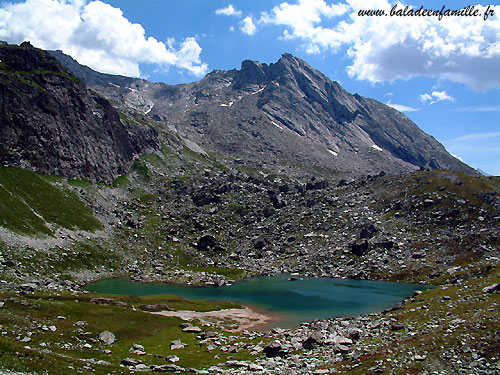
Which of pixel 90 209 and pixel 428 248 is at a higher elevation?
pixel 428 248

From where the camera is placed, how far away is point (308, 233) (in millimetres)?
143375

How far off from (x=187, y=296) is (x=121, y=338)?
1724 inches

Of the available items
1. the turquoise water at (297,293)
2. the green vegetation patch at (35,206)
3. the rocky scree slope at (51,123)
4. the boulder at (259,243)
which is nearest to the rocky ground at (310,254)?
the boulder at (259,243)

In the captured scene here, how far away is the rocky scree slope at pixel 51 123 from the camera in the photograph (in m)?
132

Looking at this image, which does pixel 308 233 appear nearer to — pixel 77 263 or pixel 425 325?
pixel 77 263

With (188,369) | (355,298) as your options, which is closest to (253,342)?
(188,369)

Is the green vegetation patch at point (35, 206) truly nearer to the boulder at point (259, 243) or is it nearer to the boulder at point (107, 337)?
the boulder at point (259, 243)

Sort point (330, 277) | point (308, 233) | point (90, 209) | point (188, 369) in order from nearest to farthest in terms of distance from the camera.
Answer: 1. point (188, 369)
2. point (330, 277)
3. point (90, 209)
4. point (308, 233)

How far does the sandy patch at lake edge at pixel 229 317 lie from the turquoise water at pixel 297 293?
4.15 m

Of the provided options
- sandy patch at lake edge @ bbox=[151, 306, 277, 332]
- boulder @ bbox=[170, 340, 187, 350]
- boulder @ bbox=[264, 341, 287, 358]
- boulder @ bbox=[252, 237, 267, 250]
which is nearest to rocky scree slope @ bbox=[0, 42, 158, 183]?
boulder @ bbox=[252, 237, 267, 250]

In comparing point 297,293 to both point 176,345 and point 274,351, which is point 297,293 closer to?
point 176,345

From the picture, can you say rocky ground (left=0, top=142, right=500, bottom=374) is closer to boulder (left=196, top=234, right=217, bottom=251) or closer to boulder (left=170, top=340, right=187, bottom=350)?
boulder (left=196, top=234, right=217, bottom=251)

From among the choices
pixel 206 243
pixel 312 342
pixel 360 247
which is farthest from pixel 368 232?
pixel 312 342

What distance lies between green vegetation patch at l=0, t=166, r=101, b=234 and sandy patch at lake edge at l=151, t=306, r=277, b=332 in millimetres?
54452
